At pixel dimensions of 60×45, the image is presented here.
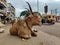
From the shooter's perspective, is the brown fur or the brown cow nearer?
the brown fur

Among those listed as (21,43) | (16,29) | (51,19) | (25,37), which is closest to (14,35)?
(16,29)

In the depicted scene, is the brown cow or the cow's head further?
the cow's head

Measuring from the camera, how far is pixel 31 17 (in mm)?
14281

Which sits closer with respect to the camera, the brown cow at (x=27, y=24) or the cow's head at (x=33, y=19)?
the brown cow at (x=27, y=24)

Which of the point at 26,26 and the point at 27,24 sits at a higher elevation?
the point at 27,24

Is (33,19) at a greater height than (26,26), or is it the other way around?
(33,19)

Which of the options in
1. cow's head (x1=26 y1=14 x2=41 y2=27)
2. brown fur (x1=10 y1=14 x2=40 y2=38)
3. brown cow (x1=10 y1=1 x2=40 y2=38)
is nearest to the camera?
brown fur (x1=10 y1=14 x2=40 y2=38)

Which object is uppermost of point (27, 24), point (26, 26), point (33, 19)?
point (33, 19)

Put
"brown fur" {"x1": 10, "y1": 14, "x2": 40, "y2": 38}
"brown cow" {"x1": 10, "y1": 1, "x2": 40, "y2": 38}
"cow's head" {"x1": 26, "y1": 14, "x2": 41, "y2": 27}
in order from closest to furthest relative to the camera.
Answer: "brown fur" {"x1": 10, "y1": 14, "x2": 40, "y2": 38} < "brown cow" {"x1": 10, "y1": 1, "x2": 40, "y2": 38} < "cow's head" {"x1": 26, "y1": 14, "x2": 41, "y2": 27}

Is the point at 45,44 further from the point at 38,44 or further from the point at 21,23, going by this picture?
the point at 21,23

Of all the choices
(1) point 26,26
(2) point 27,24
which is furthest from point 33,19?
(1) point 26,26

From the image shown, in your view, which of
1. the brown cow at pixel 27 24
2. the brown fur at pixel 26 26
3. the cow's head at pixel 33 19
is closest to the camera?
the brown fur at pixel 26 26

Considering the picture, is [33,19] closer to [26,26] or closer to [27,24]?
[27,24]

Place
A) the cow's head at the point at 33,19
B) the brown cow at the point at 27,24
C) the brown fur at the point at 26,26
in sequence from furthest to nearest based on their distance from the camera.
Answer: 1. the cow's head at the point at 33,19
2. the brown cow at the point at 27,24
3. the brown fur at the point at 26,26
